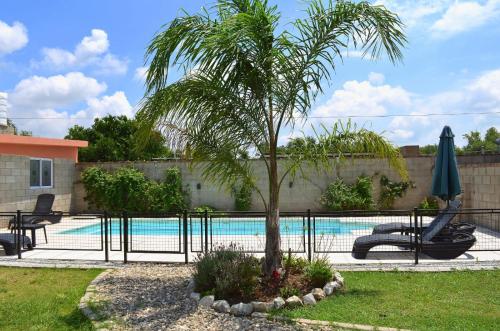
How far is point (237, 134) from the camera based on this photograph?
639 cm

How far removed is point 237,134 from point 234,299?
7.36ft

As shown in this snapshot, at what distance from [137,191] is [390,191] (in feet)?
32.3

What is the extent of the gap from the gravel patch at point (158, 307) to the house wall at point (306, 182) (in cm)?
1013

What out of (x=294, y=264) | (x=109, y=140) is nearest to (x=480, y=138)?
(x=109, y=140)

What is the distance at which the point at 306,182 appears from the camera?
1781 centimetres

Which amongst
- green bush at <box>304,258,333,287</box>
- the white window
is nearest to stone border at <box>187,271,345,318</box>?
green bush at <box>304,258,333,287</box>

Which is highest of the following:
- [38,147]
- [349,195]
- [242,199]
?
[38,147]

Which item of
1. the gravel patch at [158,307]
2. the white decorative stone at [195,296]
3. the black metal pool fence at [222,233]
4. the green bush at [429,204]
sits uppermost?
the green bush at [429,204]

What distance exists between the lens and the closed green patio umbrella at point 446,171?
9945 mm

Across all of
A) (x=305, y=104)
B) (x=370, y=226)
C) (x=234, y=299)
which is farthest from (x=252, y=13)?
(x=370, y=226)

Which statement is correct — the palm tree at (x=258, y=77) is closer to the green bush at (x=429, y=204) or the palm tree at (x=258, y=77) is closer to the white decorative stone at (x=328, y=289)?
the white decorative stone at (x=328, y=289)

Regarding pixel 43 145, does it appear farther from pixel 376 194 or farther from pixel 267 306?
pixel 267 306

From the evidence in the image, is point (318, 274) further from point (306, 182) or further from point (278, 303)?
point (306, 182)

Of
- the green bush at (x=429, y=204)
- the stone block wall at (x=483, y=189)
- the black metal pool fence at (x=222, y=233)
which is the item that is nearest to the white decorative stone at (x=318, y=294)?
the black metal pool fence at (x=222, y=233)
